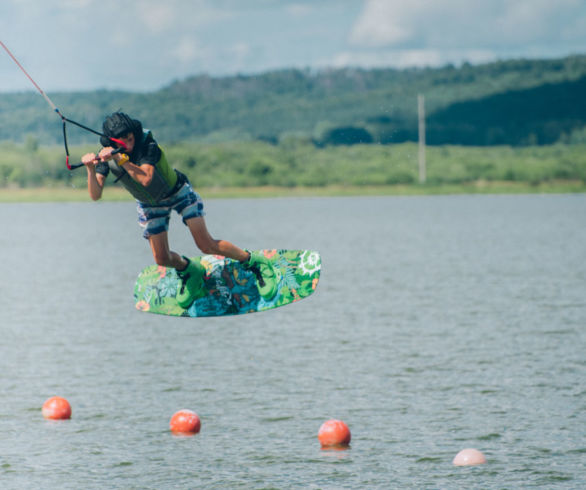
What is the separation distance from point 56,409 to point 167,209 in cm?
681

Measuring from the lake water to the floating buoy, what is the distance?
0.51 ft

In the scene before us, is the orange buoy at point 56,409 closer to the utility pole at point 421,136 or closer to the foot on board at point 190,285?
the foot on board at point 190,285

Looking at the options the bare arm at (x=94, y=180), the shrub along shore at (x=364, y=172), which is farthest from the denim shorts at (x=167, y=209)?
the shrub along shore at (x=364, y=172)

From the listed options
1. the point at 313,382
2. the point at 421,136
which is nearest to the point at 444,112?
the point at 421,136

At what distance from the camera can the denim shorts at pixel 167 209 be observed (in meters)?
13.4

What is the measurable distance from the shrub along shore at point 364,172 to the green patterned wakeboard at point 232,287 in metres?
101

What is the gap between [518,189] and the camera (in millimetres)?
126125

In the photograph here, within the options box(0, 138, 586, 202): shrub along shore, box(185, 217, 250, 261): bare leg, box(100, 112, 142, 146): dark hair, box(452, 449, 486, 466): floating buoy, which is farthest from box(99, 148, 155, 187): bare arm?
box(0, 138, 586, 202): shrub along shore

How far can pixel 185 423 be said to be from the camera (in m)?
17.6

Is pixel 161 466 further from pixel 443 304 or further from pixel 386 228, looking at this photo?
pixel 386 228

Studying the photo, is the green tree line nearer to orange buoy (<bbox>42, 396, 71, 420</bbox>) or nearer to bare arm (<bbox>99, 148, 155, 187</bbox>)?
orange buoy (<bbox>42, 396, 71, 420</bbox>)

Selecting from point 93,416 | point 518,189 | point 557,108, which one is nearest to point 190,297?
point 93,416

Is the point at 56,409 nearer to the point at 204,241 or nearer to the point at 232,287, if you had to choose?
the point at 232,287

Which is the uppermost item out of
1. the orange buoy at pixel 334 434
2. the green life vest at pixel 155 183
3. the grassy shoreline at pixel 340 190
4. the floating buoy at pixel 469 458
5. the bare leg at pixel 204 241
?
Answer: the grassy shoreline at pixel 340 190
